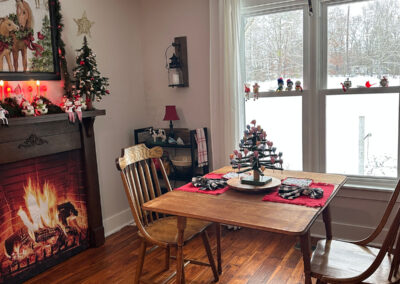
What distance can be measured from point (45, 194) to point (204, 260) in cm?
143

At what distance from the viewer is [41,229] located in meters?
3.00

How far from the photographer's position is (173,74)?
3.89 m

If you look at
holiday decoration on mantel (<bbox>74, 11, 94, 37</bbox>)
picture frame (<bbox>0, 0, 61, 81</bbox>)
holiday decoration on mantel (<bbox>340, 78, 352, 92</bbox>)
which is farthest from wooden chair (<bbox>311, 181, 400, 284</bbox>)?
holiday decoration on mantel (<bbox>74, 11, 94, 37</bbox>)

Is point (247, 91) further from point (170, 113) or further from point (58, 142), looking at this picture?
point (58, 142)

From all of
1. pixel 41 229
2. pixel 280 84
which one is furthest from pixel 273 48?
pixel 41 229

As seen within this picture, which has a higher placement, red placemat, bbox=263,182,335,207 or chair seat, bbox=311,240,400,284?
red placemat, bbox=263,182,335,207

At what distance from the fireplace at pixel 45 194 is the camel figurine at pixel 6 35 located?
486 mm

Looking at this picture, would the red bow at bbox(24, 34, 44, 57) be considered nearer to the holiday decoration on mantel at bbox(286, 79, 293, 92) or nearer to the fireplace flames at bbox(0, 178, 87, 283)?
the fireplace flames at bbox(0, 178, 87, 283)

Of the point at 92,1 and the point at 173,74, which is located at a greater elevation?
the point at 92,1

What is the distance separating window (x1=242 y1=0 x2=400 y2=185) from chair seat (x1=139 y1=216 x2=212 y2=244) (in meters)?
1.41

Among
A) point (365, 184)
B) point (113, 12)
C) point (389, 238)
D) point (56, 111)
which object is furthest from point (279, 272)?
point (113, 12)

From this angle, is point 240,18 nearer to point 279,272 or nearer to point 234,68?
point 234,68

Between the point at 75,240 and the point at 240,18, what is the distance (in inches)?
100

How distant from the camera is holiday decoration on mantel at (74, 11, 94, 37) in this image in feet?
11.1
